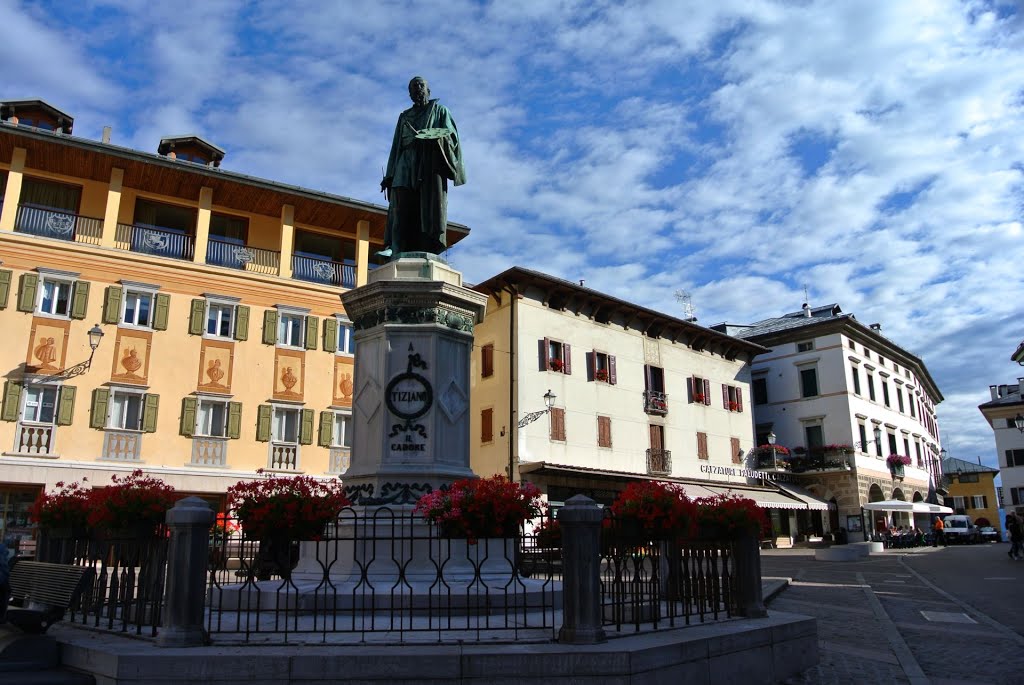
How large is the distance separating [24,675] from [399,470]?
13.9 feet

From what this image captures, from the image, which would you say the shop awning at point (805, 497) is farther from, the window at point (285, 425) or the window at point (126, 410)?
the window at point (126, 410)

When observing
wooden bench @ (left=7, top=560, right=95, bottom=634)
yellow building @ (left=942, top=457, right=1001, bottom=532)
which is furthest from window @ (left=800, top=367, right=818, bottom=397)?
yellow building @ (left=942, top=457, right=1001, bottom=532)

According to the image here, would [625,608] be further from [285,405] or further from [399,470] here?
[285,405]

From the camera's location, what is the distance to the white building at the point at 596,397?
34125 millimetres

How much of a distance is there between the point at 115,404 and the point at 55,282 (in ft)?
14.7

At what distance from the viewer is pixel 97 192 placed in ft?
96.0

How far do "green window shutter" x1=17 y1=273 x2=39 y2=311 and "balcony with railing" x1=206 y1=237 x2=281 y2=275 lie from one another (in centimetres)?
571

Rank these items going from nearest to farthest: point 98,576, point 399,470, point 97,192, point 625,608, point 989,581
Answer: point 625,608 < point 98,576 < point 399,470 < point 989,581 < point 97,192

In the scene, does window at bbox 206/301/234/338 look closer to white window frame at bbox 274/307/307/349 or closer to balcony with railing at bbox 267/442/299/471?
white window frame at bbox 274/307/307/349

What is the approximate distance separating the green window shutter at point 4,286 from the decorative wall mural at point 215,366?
6.12 meters

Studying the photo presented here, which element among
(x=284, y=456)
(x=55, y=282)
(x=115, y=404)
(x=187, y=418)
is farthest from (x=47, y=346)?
(x=284, y=456)

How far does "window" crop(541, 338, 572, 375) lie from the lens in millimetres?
35281

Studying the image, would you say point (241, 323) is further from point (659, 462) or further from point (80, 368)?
point (659, 462)

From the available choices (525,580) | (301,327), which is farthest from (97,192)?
(525,580)
